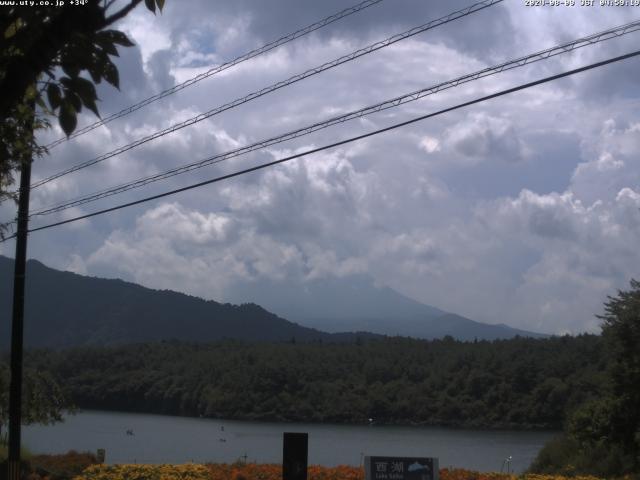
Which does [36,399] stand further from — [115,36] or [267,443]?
[267,443]

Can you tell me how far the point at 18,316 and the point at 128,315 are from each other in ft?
455

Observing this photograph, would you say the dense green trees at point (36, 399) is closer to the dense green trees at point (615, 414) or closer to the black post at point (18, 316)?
the black post at point (18, 316)

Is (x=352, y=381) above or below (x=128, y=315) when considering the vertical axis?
below

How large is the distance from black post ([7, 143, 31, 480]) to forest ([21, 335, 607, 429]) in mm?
23205

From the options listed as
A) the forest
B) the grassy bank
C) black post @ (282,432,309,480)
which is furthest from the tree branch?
the forest

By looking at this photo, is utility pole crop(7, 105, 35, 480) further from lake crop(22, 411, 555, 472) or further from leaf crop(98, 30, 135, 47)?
leaf crop(98, 30, 135, 47)

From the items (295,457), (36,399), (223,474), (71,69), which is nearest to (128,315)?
(36,399)

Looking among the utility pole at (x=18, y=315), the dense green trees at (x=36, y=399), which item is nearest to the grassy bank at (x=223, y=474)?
the utility pole at (x=18, y=315)

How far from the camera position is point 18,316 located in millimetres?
17891

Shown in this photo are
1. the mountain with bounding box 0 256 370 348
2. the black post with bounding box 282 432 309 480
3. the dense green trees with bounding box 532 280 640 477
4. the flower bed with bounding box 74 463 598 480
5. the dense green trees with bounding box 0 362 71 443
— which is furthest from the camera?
the mountain with bounding box 0 256 370 348

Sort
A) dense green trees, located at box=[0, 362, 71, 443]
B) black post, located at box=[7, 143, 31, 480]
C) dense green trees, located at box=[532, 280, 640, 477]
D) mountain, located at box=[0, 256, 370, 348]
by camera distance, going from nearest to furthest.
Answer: black post, located at box=[7, 143, 31, 480]
dense green trees, located at box=[532, 280, 640, 477]
dense green trees, located at box=[0, 362, 71, 443]
mountain, located at box=[0, 256, 370, 348]

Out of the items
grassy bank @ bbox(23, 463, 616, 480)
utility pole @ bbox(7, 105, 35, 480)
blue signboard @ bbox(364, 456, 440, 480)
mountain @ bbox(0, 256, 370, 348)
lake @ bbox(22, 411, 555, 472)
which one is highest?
mountain @ bbox(0, 256, 370, 348)

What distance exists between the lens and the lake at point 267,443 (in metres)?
26.4

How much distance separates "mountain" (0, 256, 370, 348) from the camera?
140500 mm
